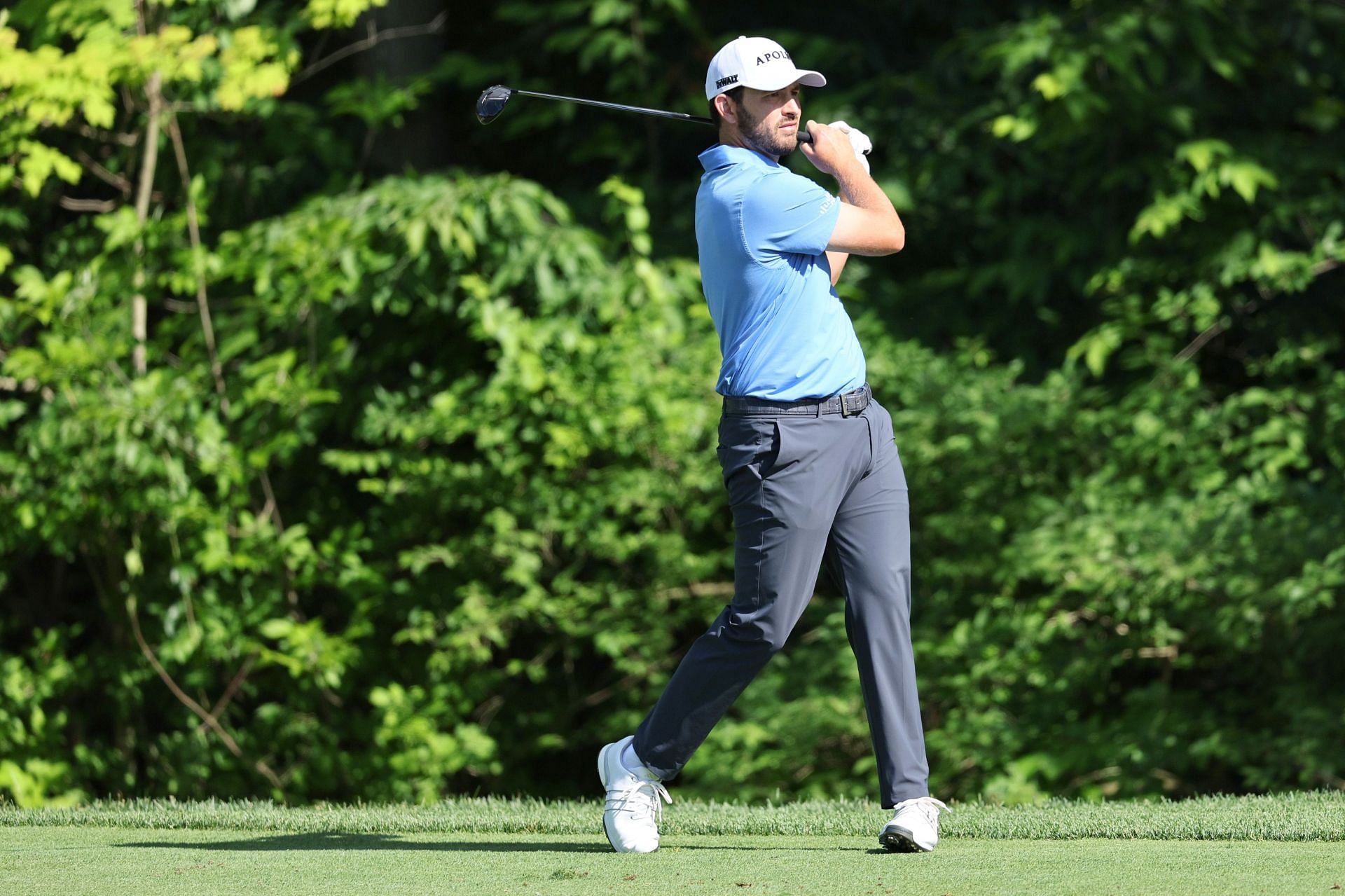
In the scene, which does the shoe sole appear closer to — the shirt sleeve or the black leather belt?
the black leather belt

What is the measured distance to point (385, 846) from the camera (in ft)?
14.0

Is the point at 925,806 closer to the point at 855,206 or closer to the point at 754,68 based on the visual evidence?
the point at 855,206

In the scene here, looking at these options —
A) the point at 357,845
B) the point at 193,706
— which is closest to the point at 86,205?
the point at 193,706

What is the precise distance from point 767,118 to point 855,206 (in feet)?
0.96

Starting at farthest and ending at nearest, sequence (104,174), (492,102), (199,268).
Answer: (104,174) → (199,268) → (492,102)

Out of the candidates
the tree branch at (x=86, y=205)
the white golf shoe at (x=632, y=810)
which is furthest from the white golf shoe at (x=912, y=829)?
the tree branch at (x=86, y=205)

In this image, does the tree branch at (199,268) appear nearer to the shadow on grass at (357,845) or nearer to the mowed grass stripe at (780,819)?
the mowed grass stripe at (780,819)

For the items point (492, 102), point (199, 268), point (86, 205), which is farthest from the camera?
point (86, 205)

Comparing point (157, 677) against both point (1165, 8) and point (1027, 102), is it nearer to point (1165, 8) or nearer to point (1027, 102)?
point (1027, 102)

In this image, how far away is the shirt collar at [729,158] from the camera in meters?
3.96

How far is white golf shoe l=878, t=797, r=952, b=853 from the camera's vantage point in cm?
389

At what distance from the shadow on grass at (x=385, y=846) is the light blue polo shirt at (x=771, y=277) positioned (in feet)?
3.65

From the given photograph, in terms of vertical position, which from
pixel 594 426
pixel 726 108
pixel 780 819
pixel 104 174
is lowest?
pixel 780 819

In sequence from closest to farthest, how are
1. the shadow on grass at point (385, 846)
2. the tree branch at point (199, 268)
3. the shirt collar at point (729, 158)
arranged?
the shirt collar at point (729, 158) < the shadow on grass at point (385, 846) < the tree branch at point (199, 268)
